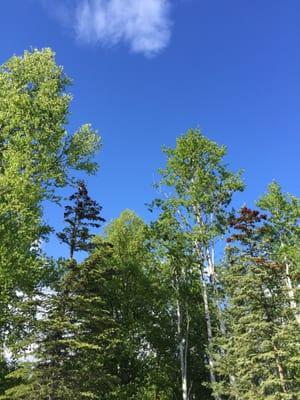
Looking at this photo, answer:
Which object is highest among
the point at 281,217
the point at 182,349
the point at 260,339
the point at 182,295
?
the point at 281,217

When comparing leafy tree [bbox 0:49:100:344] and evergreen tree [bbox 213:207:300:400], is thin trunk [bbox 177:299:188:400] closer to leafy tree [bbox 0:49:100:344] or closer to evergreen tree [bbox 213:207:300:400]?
evergreen tree [bbox 213:207:300:400]

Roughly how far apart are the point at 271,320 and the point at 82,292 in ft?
23.3

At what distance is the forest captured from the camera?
50.8ft

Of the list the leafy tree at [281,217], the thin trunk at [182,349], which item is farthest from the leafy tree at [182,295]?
the leafy tree at [281,217]

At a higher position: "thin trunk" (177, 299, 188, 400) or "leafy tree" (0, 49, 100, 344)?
"leafy tree" (0, 49, 100, 344)

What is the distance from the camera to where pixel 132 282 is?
28.6m

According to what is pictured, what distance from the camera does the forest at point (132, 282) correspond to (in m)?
15.5

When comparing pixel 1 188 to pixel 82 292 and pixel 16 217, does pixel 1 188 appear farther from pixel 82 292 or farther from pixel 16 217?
pixel 82 292

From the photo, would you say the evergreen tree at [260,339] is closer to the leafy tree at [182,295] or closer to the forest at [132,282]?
the forest at [132,282]

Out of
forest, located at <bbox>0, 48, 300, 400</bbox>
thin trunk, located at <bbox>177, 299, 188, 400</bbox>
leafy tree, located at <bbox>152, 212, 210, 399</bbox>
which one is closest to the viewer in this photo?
forest, located at <bbox>0, 48, 300, 400</bbox>

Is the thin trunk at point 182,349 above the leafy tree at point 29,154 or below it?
below

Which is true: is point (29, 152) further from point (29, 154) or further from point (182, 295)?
point (182, 295)

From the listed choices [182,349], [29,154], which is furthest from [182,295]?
[29,154]

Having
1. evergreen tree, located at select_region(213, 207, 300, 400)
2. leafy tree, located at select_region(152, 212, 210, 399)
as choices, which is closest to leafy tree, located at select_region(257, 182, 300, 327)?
leafy tree, located at select_region(152, 212, 210, 399)
